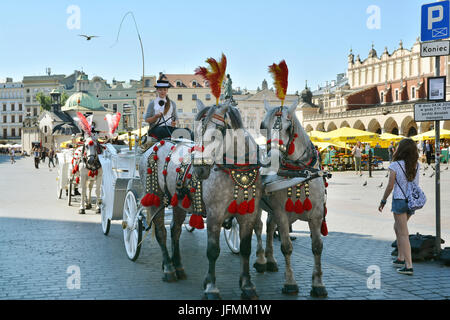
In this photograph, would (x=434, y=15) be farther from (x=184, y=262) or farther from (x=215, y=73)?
(x=184, y=262)


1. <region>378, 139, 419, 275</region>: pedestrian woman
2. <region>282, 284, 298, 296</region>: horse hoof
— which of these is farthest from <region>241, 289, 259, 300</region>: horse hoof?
<region>378, 139, 419, 275</region>: pedestrian woman

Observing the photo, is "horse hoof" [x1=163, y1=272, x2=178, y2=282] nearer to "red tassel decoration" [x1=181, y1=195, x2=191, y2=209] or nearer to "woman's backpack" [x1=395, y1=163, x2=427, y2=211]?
"red tassel decoration" [x1=181, y1=195, x2=191, y2=209]

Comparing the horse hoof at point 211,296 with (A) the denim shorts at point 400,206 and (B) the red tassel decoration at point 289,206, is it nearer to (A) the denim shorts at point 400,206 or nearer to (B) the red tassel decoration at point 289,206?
(B) the red tassel decoration at point 289,206

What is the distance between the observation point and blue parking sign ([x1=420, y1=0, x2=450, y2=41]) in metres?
7.14

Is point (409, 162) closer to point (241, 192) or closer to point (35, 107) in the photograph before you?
point (241, 192)

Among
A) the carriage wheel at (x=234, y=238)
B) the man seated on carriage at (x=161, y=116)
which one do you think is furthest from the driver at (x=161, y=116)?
the carriage wheel at (x=234, y=238)

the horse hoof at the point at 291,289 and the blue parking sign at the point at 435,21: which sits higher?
the blue parking sign at the point at 435,21

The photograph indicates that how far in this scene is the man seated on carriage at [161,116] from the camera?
23.8ft

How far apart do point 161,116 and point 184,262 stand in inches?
79.3

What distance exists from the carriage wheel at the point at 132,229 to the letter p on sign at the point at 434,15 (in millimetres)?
4781

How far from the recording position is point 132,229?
742 centimetres

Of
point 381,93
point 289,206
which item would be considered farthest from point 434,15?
point 381,93

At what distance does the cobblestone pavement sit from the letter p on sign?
10.7 ft
